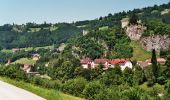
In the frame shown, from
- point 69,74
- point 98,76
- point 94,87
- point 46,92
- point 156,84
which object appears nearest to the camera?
point 46,92

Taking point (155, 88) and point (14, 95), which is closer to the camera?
point (14, 95)

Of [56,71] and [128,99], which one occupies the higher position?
[128,99]

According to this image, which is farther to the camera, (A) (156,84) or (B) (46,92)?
(A) (156,84)

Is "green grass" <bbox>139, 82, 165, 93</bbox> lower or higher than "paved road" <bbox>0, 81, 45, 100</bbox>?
lower

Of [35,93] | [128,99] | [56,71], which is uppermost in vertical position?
[35,93]

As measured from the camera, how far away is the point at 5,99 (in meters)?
19.8

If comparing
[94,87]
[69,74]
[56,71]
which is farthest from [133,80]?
[94,87]

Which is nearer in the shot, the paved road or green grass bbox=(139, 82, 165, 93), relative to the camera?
the paved road

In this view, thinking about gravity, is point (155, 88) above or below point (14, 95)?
below

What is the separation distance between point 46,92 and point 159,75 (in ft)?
437

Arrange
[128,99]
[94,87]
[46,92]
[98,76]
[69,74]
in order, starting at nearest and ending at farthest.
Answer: [46,92] < [94,87] < [128,99] < [98,76] < [69,74]

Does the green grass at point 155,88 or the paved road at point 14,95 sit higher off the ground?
the paved road at point 14,95

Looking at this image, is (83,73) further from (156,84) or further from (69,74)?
(156,84)

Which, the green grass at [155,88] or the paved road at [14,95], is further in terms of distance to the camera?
the green grass at [155,88]
